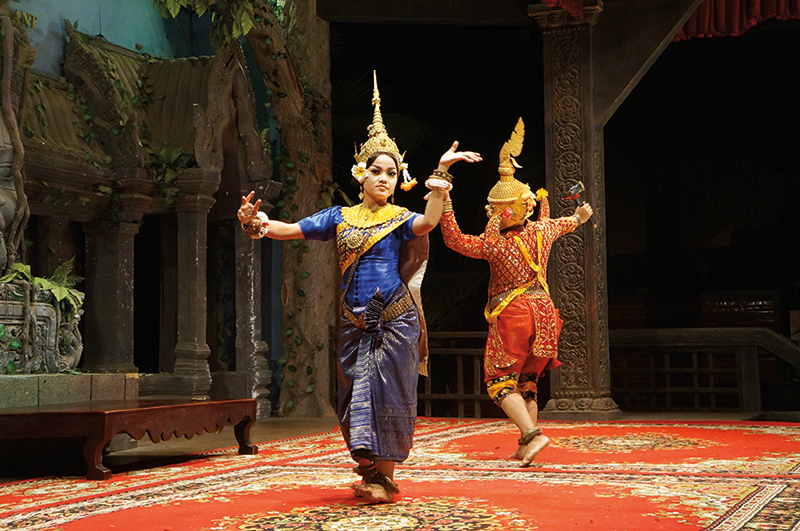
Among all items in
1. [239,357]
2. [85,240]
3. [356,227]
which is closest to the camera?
[356,227]

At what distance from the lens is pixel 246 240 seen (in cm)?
819

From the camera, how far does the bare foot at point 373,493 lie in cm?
349

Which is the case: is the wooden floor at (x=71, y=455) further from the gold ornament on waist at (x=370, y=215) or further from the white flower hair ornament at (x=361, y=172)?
the white flower hair ornament at (x=361, y=172)

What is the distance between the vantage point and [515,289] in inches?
206

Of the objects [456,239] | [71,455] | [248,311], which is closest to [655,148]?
[248,311]

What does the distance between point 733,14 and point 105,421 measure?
256 inches

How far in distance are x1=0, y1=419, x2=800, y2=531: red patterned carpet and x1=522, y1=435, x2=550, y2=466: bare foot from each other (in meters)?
0.08

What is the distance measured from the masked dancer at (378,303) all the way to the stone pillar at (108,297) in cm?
384

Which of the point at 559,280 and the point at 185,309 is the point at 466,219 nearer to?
the point at 559,280

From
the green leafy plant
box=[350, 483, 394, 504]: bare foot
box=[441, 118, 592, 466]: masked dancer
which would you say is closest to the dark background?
the green leafy plant

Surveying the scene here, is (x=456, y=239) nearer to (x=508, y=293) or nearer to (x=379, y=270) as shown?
(x=508, y=293)

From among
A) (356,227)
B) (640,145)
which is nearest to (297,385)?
(356,227)

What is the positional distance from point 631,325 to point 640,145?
86.2 inches

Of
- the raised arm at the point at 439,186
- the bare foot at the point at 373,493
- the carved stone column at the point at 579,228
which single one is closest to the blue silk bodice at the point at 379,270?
the raised arm at the point at 439,186
